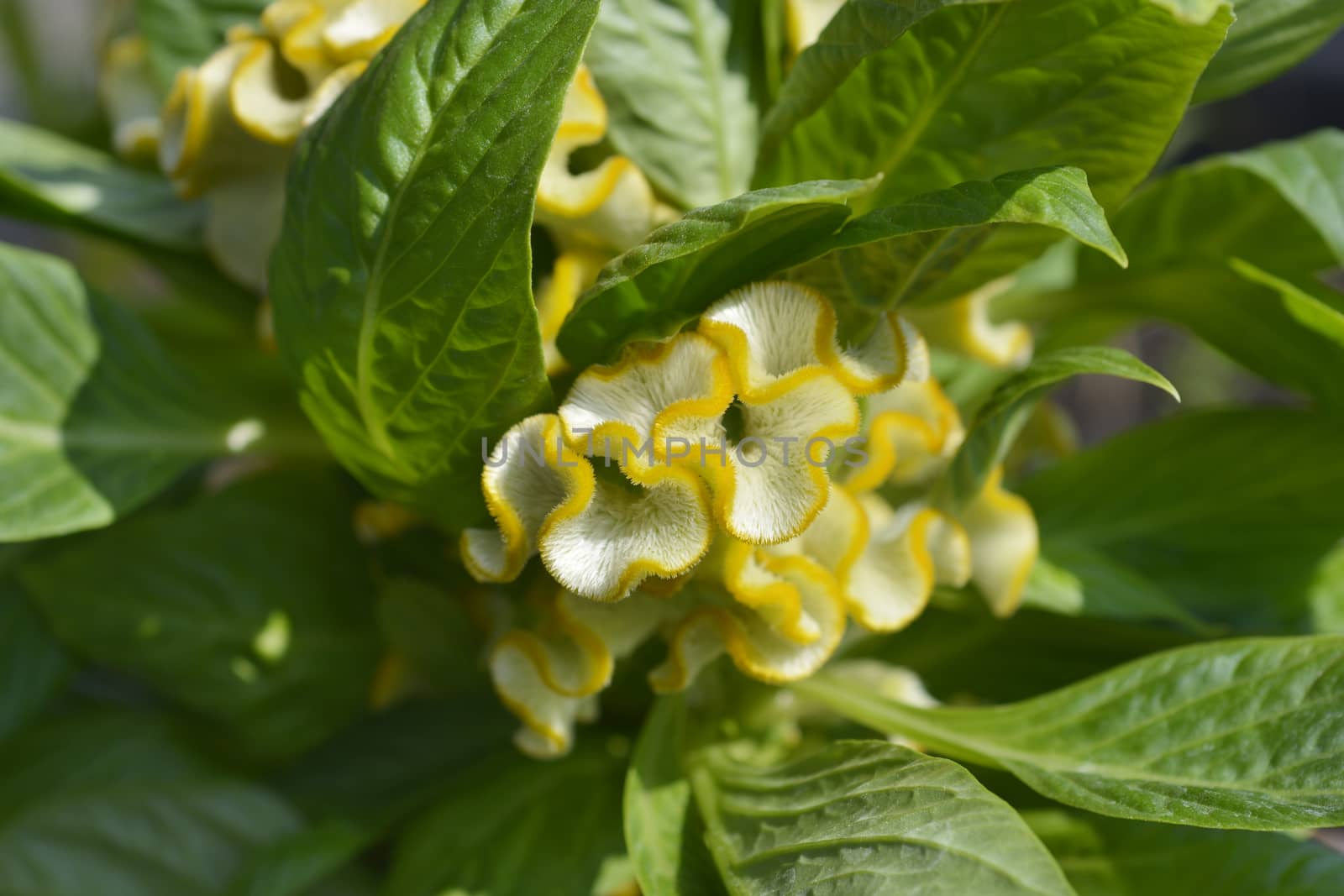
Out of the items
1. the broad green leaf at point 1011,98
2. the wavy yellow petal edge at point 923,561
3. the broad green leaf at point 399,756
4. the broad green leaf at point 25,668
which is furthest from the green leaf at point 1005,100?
the broad green leaf at point 25,668

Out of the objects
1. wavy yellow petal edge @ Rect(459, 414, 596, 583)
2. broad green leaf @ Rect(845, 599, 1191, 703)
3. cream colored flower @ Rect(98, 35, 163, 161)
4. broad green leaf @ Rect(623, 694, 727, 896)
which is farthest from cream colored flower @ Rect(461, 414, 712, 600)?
cream colored flower @ Rect(98, 35, 163, 161)

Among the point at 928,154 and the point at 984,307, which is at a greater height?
the point at 928,154

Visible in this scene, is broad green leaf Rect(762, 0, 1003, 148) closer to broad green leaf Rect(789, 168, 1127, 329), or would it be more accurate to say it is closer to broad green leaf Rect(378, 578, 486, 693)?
broad green leaf Rect(789, 168, 1127, 329)

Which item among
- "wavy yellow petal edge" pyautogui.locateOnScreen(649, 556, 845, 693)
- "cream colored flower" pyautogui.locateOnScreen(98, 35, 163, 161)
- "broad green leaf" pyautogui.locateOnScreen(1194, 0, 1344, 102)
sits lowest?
"wavy yellow petal edge" pyautogui.locateOnScreen(649, 556, 845, 693)

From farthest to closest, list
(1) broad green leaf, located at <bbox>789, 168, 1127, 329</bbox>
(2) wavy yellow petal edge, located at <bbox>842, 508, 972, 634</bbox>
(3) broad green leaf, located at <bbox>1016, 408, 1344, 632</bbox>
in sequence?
(3) broad green leaf, located at <bbox>1016, 408, 1344, 632</bbox>
(2) wavy yellow petal edge, located at <bbox>842, 508, 972, 634</bbox>
(1) broad green leaf, located at <bbox>789, 168, 1127, 329</bbox>

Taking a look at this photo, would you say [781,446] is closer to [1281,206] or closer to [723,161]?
[723,161]

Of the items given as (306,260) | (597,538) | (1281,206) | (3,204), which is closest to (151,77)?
(3,204)
